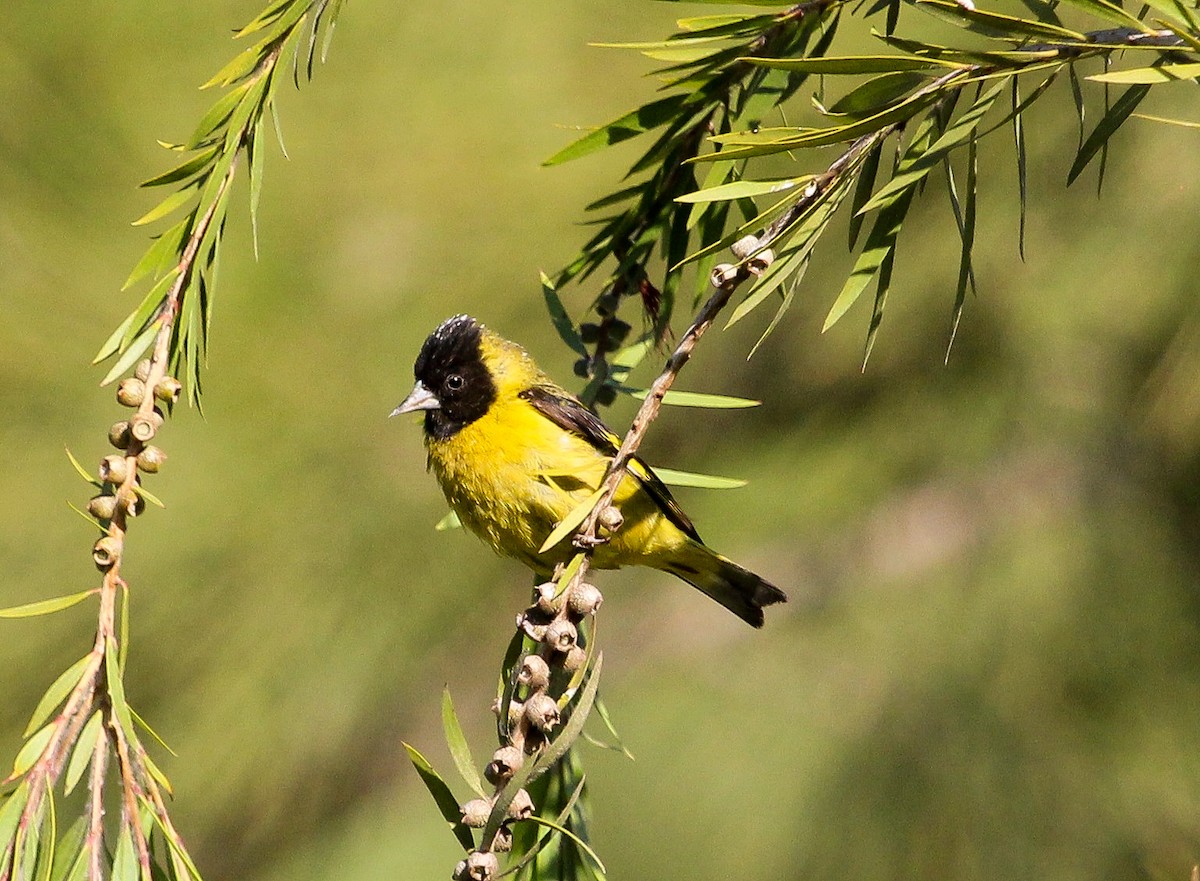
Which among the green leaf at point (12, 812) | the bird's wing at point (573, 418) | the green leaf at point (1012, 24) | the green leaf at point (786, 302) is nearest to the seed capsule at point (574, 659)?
the green leaf at point (786, 302)

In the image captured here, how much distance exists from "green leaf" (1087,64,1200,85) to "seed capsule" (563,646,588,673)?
0.48 meters

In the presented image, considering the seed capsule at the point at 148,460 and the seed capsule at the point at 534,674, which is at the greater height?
the seed capsule at the point at 148,460

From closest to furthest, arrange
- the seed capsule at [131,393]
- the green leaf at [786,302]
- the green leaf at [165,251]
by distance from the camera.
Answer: the green leaf at [786,302] < the seed capsule at [131,393] < the green leaf at [165,251]

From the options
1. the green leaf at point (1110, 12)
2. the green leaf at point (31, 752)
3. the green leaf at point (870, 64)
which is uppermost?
the green leaf at point (870, 64)

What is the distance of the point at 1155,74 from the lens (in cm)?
61

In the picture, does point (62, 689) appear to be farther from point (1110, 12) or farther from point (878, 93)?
point (1110, 12)

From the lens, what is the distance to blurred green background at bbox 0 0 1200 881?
1.15 metres

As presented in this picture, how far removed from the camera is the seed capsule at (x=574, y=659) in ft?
2.82

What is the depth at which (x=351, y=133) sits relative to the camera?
4.21ft

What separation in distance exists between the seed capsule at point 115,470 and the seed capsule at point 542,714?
0.29 metres

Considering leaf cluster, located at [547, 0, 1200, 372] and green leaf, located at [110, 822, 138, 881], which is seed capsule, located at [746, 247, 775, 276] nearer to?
leaf cluster, located at [547, 0, 1200, 372]

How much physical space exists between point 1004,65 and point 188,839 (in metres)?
1.01

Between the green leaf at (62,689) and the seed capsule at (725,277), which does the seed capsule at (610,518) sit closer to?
the seed capsule at (725,277)

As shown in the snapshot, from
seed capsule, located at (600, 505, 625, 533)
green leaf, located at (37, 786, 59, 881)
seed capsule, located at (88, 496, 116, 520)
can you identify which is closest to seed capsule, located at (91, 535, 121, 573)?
seed capsule, located at (88, 496, 116, 520)
